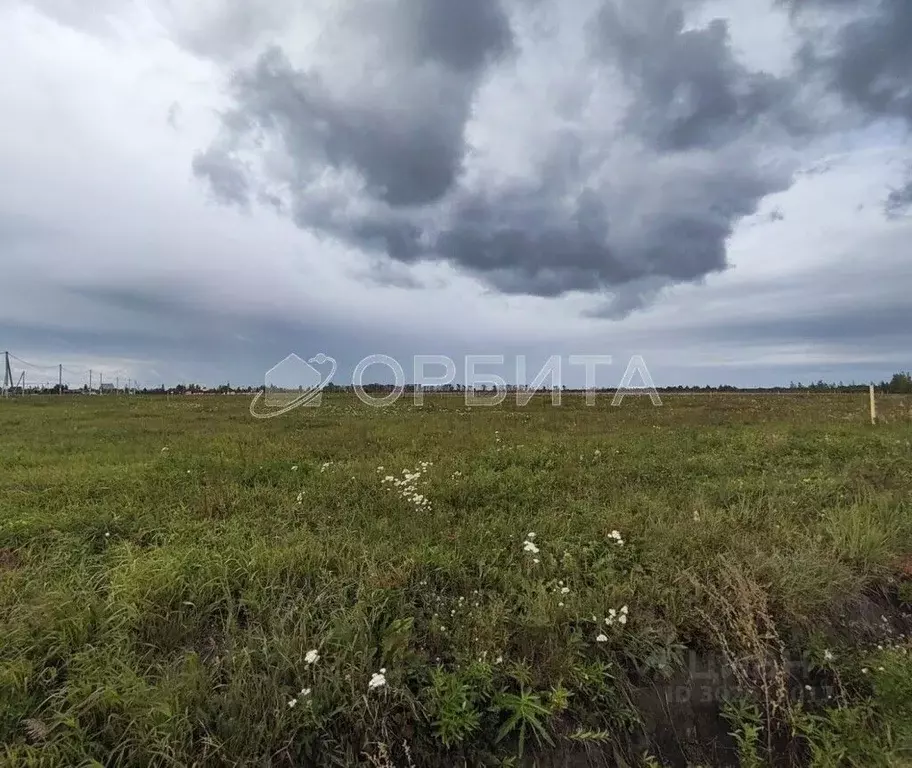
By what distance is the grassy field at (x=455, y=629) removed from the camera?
3074 millimetres

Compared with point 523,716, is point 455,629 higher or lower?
higher

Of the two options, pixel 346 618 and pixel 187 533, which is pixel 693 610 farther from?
pixel 187 533

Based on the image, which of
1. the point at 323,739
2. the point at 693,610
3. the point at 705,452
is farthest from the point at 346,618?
the point at 705,452

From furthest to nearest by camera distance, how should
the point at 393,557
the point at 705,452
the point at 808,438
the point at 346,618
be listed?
the point at 808,438
the point at 705,452
the point at 393,557
the point at 346,618

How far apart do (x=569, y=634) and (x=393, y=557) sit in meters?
1.72

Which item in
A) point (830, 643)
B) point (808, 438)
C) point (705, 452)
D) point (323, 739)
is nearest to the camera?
point (323, 739)

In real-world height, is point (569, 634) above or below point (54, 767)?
above

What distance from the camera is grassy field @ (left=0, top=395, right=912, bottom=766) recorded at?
3.07 m

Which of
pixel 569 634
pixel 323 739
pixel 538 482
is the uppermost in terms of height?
pixel 538 482

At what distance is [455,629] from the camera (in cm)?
375

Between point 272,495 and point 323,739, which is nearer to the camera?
point 323,739

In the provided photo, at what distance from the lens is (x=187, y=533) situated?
5.54 meters

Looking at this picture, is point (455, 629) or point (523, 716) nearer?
point (523, 716)

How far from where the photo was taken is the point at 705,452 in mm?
10469
